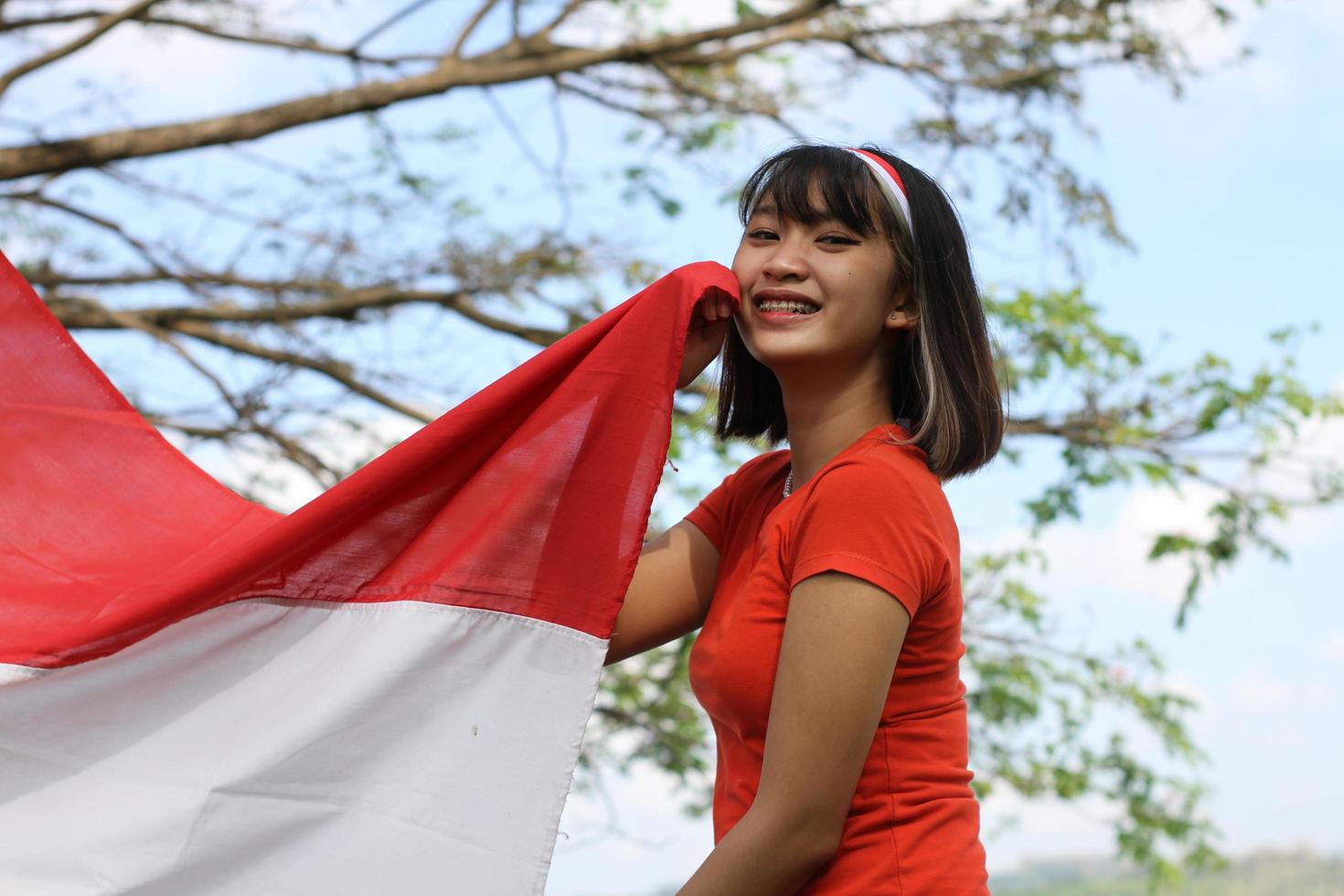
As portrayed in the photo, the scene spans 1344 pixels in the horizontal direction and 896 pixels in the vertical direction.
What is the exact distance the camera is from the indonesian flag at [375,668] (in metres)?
1.92

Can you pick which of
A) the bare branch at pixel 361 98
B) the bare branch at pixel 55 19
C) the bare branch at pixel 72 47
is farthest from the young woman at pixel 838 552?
the bare branch at pixel 55 19

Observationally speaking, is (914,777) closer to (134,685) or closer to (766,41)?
(134,685)

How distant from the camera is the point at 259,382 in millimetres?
6320

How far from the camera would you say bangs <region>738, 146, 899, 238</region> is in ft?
6.46

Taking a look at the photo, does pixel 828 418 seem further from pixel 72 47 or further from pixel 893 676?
pixel 72 47

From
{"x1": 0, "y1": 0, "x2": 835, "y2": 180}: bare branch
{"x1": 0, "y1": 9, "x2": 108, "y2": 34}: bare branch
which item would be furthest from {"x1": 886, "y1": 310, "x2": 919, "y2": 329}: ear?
{"x1": 0, "y1": 9, "x2": 108, "y2": 34}: bare branch

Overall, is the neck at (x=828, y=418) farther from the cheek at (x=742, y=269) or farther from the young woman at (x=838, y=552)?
the cheek at (x=742, y=269)

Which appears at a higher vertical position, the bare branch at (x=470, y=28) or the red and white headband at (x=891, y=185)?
the bare branch at (x=470, y=28)

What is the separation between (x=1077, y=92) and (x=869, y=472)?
524 centimetres

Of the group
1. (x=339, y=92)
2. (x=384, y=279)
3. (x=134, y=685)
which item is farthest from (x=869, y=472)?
(x=384, y=279)

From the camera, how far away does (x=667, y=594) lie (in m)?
2.16

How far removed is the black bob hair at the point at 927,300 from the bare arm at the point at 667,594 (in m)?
0.38

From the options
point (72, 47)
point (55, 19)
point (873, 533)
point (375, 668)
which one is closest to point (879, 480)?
point (873, 533)

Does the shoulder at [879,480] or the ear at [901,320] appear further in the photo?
the ear at [901,320]
